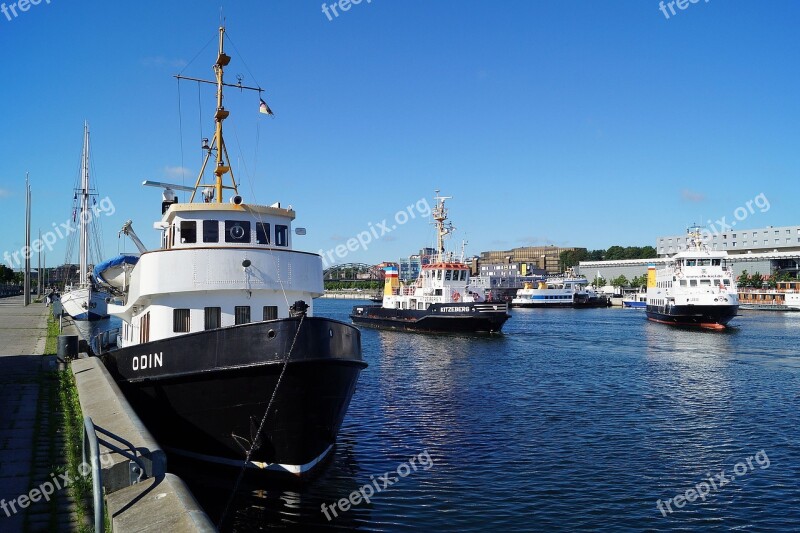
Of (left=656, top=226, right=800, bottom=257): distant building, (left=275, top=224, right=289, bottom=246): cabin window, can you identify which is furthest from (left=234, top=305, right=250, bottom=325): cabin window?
(left=656, top=226, right=800, bottom=257): distant building

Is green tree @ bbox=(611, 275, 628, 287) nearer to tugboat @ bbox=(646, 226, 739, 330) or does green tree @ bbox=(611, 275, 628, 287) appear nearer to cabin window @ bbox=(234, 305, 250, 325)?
tugboat @ bbox=(646, 226, 739, 330)

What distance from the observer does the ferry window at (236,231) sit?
49.2 feet

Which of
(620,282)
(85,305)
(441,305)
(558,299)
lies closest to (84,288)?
(85,305)

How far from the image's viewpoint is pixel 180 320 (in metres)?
14.4

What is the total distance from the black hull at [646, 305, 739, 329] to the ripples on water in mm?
25532

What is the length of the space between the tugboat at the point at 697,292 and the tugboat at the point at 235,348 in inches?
2122

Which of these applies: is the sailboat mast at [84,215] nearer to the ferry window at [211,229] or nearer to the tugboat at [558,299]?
the ferry window at [211,229]

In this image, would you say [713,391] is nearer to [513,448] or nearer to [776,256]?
[513,448]

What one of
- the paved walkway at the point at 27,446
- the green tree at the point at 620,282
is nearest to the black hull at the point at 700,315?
the paved walkway at the point at 27,446

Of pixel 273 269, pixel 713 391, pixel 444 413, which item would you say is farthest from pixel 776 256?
pixel 273 269

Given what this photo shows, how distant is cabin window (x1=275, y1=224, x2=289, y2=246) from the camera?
51.4ft

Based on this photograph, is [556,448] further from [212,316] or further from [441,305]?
[441,305]

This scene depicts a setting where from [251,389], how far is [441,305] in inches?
1695

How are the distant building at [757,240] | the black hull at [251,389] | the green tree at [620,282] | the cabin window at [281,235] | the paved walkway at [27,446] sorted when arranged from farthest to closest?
1. the green tree at [620,282]
2. the distant building at [757,240]
3. the cabin window at [281,235]
4. the black hull at [251,389]
5. the paved walkway at [27,446]
